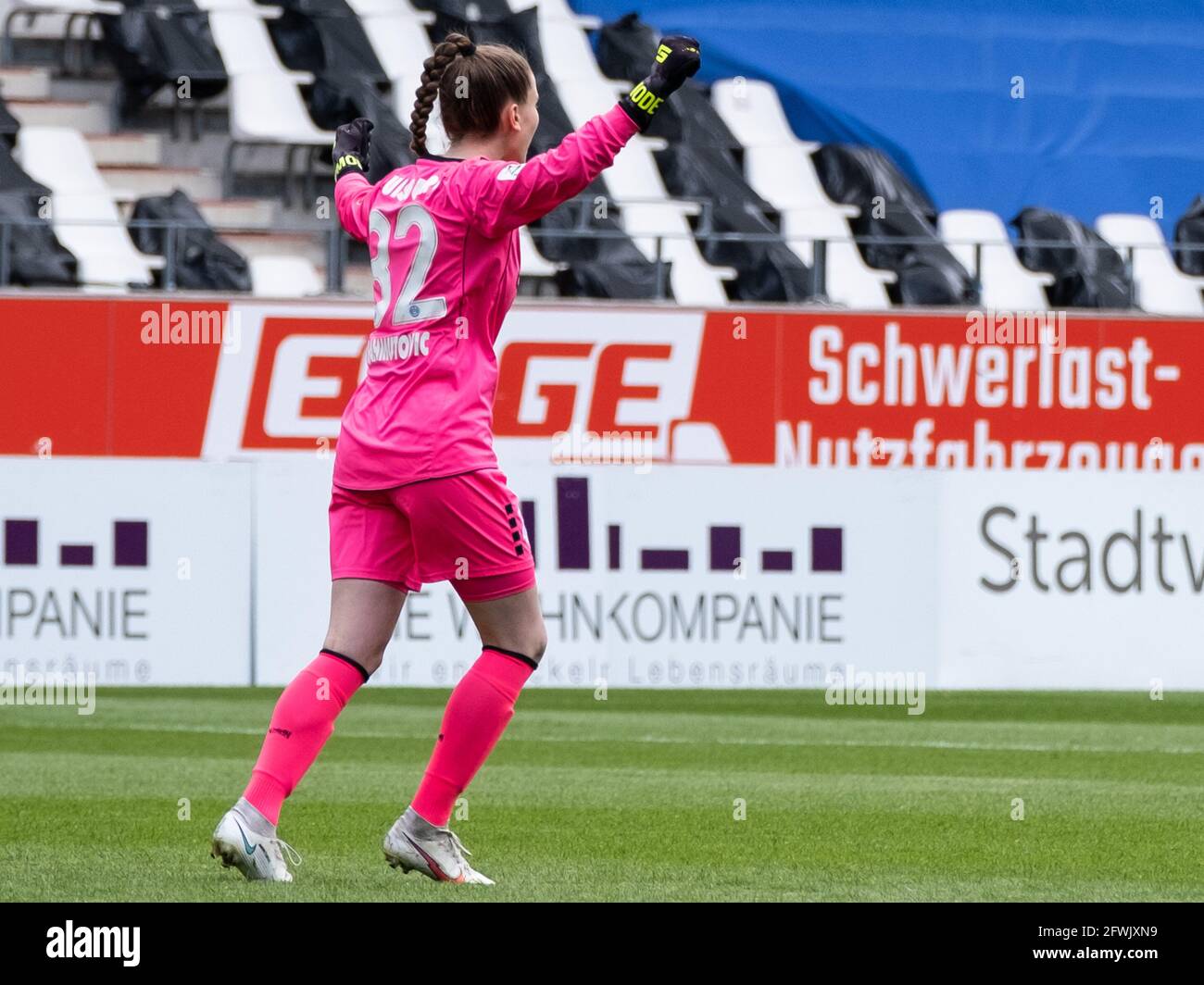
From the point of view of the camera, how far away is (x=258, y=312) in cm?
1614

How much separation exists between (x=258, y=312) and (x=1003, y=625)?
6.06 metres

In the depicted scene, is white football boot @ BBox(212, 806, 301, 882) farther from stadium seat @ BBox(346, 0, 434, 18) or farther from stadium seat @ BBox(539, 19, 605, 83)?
stadium seat @ BBox(346, 0, 434, 18)

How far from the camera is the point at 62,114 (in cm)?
1864

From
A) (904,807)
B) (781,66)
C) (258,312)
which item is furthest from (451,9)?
(904,807)

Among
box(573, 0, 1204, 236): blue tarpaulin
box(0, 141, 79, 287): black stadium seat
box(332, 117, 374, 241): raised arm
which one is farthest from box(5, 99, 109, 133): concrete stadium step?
box(332, 117, 374, 241): raised arm

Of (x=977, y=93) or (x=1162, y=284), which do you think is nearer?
(x=1162, y=284)

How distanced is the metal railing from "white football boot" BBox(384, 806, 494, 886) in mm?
11144

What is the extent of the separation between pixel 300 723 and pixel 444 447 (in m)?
0.68

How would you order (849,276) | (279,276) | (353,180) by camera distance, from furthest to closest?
(849,276) → (279,276) → (353,180)

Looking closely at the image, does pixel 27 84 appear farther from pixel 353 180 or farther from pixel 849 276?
pixel 353 180

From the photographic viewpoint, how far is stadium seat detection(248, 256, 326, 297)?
1709 cm
